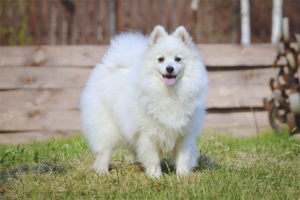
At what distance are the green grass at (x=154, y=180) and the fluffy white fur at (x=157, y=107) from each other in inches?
8.6

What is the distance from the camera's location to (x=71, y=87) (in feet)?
21.1

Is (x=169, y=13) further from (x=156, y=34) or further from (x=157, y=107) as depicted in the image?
(x=157, y=107)

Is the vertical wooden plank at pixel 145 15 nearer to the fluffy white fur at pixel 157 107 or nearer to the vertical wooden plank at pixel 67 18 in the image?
the vertical wooden plank at pixel 67 18

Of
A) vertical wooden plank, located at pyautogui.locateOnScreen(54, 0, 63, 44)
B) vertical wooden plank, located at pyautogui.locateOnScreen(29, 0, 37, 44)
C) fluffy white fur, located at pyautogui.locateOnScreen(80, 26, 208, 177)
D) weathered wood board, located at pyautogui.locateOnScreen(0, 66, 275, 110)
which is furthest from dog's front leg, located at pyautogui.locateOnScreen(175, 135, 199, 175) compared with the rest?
vertical wooden plank, located at pyautogui.locateOnScreen(29, 0, 37, 44)

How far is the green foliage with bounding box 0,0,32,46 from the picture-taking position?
8336mm

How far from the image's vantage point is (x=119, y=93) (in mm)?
3926

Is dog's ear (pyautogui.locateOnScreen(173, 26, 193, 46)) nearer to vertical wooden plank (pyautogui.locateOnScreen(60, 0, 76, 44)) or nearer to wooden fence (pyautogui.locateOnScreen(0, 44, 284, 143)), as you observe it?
wooden fence (pyautogui.locateOnScreen(0, 44, 284, 143))

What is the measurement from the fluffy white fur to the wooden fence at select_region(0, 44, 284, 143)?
2446 millimetres

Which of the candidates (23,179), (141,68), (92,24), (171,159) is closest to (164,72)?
(141,68)

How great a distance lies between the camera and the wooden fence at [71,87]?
247 inches

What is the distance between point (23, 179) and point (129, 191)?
3.03ft

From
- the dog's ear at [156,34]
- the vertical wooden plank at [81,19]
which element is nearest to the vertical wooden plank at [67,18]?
the vertical wooden plank at [81,19]

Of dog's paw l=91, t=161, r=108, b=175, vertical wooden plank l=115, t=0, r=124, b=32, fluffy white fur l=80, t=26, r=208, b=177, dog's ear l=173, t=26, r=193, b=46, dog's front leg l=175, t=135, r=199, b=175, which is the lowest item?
dog's paw l=91, t=161, r=108, b=175

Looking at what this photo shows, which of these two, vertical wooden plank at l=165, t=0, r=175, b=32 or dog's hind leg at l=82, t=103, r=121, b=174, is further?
vertical wooden plank at l=165, t=0, r=175, b=32
